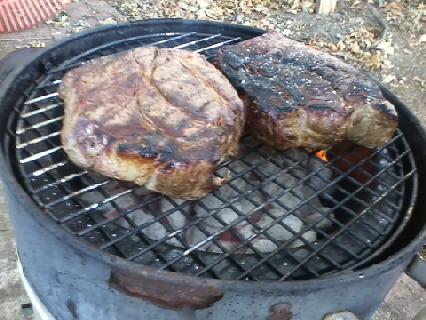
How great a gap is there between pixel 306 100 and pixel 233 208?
0.50 meters

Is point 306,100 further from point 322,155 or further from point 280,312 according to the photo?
point 280,312

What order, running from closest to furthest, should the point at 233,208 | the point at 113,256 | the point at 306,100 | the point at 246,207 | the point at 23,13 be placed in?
1. the point at 113,256
2. the point at 233,208
3. the point at 306,100
4. the point at 246,207
5. the point at 23,13

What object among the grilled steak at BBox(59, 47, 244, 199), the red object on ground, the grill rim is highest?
the grilled steak at BBox(59, 47, 244, 199)

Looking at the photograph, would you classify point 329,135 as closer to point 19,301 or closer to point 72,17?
point 19,301

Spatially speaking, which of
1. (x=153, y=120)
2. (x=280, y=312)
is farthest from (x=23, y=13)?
(x=280, y=312)

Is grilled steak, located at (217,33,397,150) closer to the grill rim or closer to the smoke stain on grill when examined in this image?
the grill rim

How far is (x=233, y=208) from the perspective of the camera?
63.8 inches

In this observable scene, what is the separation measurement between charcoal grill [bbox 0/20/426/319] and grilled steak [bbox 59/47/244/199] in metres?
0.12

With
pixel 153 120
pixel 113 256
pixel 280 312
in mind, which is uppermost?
pixel 153 120

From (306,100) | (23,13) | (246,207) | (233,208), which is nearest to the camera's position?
(233,208)

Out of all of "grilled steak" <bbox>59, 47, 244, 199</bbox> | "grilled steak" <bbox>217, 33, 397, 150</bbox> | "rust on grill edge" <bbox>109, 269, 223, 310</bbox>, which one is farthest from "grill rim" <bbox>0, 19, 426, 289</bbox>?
"grilled steak" <bbox>217, 33, 397, 150</bbox>

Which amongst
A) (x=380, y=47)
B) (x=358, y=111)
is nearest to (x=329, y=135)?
(x=358, y=111)

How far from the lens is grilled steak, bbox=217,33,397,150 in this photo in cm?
179

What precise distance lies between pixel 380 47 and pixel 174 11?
193cm
